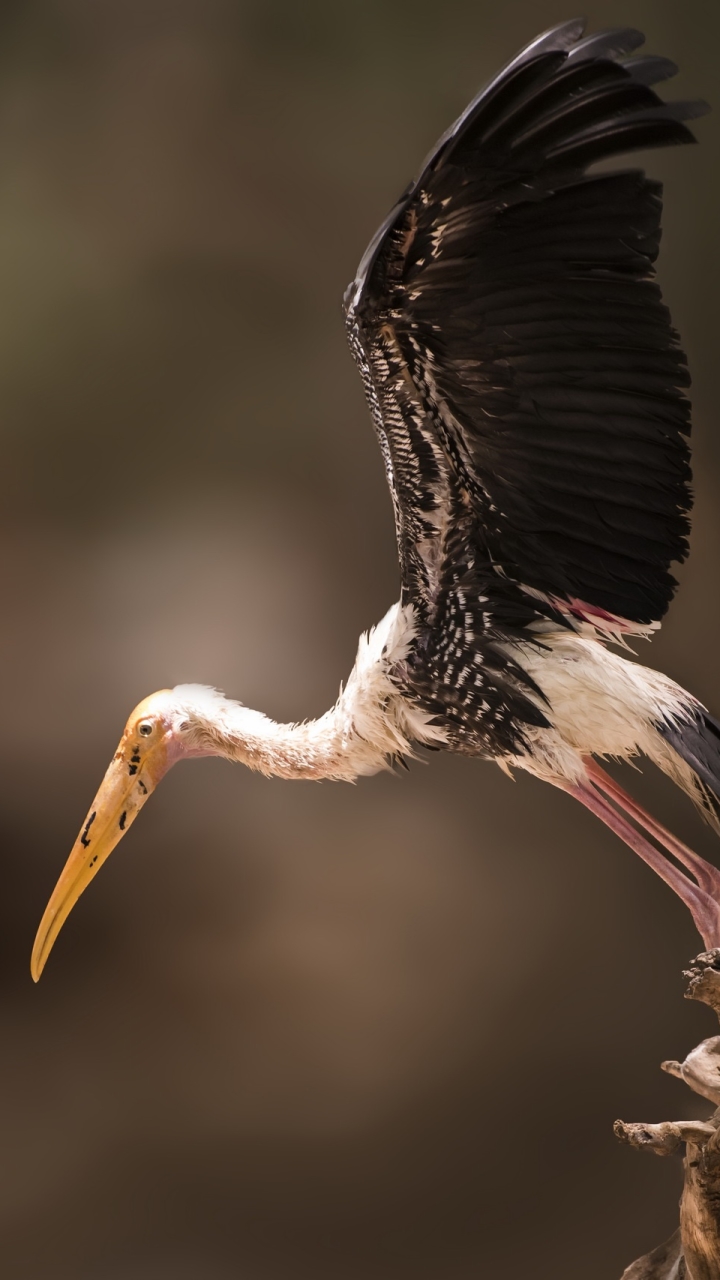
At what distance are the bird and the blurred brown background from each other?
606 mm

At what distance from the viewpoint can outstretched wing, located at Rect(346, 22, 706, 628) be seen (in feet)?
4.13

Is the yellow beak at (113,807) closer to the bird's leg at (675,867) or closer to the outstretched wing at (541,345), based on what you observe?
the outstretched wing at (541,345)

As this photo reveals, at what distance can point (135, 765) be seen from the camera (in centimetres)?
194

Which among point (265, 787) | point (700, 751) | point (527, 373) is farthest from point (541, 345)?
point (265, 787)

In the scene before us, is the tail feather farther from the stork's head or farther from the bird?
the stork's head

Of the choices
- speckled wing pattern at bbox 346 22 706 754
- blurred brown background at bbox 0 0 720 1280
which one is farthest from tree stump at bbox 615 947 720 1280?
blurred brown background at bbox 0 0 720 1280

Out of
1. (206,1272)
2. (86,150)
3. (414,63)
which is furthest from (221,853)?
(414,63)

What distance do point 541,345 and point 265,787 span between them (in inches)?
50.6

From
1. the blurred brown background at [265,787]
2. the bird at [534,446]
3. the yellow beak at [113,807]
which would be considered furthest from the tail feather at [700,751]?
the yellow beak at [113,807]

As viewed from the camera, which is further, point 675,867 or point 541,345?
point 675,867

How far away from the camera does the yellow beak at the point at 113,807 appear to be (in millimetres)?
1935

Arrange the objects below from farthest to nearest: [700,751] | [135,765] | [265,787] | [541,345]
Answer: [265,787]
[135,765]
[700,751]
[541,345]

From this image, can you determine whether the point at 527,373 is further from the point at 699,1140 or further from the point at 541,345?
the point at 699,1140

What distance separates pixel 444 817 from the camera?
7.91ft
